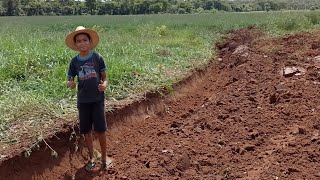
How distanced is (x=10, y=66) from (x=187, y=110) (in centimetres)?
339

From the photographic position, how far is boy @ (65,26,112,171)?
178 inches

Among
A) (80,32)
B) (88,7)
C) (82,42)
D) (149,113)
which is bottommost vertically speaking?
(149,113)

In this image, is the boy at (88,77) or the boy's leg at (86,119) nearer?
the boy at (88,77)

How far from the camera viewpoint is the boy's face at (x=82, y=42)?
446 centimetres

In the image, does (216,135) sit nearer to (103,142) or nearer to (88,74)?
(103,142)

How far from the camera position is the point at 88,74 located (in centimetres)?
455

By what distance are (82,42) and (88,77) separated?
0.41 metres

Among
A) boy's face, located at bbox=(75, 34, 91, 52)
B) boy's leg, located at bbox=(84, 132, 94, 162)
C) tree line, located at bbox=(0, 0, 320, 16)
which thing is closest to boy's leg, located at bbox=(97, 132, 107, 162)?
boy's leg, located at bbox=(84, 132, 94, 162)

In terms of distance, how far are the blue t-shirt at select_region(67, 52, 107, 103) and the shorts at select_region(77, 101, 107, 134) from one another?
9 centimetres

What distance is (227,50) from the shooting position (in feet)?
44.0

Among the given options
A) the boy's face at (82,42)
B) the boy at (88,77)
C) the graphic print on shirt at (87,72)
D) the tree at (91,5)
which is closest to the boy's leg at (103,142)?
the boy at (88,77)

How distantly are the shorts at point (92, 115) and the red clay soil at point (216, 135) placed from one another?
526 mm

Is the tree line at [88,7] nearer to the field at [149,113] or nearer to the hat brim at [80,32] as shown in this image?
the field at [149,113]

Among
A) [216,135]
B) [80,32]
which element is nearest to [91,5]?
Result: [216,135]
